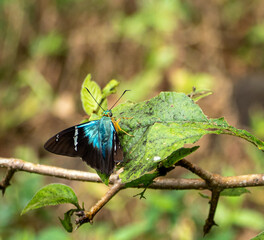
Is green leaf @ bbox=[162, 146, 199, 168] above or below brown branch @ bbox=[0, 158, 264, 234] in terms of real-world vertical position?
above

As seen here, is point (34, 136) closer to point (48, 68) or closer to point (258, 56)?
point (48, 68)

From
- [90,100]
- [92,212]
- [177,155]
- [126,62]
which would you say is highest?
[126,62]

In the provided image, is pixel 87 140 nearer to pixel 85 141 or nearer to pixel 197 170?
pixel 85 141

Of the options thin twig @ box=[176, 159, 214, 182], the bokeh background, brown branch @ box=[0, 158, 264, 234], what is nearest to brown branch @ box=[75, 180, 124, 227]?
brown branch @ box=[0, 158, 264, 234]

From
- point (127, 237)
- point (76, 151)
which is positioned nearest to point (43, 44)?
point (127, 237)

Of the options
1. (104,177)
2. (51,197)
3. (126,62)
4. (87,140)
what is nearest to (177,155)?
(104,177)

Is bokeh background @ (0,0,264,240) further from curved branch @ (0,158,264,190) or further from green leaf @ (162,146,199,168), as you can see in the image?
green leaf @ (162,146,199,168)

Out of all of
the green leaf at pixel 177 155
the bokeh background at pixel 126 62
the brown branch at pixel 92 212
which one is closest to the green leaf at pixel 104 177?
the brown branch at pixel 92 212

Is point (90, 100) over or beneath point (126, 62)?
beneath
